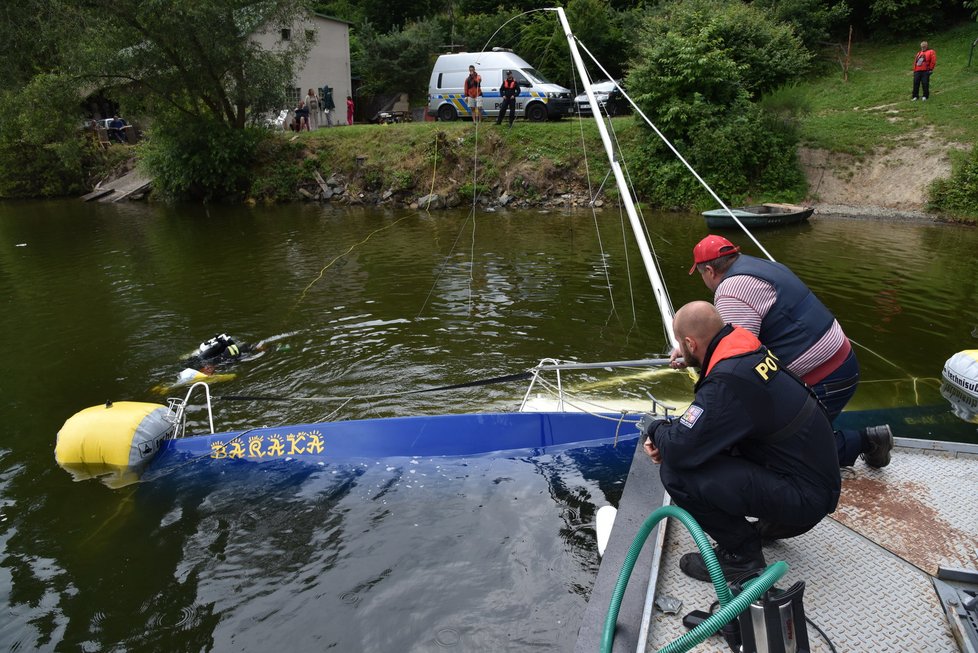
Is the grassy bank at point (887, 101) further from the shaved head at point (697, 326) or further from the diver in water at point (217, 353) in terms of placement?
the shaved head at point (697, 326)

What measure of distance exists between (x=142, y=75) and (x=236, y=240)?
10914 mm

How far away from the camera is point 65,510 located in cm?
613

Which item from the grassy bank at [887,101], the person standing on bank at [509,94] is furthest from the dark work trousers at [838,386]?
the person standing on bank at [509,94]

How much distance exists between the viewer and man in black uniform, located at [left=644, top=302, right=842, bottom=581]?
3150 millimetres

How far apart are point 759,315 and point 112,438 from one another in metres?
5.84

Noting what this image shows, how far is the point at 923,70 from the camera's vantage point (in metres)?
21.4

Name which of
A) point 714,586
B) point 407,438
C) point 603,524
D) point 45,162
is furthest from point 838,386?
point 45,162

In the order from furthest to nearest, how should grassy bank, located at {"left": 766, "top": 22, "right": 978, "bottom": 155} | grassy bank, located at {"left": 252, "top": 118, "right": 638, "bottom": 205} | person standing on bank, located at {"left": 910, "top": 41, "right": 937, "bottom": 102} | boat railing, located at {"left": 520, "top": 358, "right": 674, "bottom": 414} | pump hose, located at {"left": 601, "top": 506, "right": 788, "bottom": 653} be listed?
grassy bank, located at {"left": 252, "top": 118, "right": 638, "bottom": 205}
person standing on bank, located at {"left": 910, "top": 41, "right": 937, "bottom": 102}
grassy bank, located at {"left": 766, "top": 22, "right": 978, "bottom": 155}
boat railing, located at {"left": 520, "top": 358, "right": 674, "bottom": 414}
pump hose, located at {"left": 601, "top": 506, "right": 788, "bottom": 653}

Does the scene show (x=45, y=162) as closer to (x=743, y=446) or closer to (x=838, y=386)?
(x=838, y=386)

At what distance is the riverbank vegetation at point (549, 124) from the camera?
70.7ft

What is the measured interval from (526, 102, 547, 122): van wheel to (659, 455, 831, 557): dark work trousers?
23.9m

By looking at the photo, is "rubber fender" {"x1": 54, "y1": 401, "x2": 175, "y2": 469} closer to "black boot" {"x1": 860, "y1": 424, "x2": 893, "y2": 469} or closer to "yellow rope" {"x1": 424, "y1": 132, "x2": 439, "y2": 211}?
"black boot" {"x1": 860, "y1": 424, "x2": 893, "y2": 469}

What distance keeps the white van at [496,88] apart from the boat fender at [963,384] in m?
21.3

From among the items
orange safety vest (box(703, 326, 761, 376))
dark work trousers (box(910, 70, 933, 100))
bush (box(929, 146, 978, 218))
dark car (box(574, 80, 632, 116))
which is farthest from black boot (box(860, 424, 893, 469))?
dark work trousers (box(910, 70, 933, 100))
